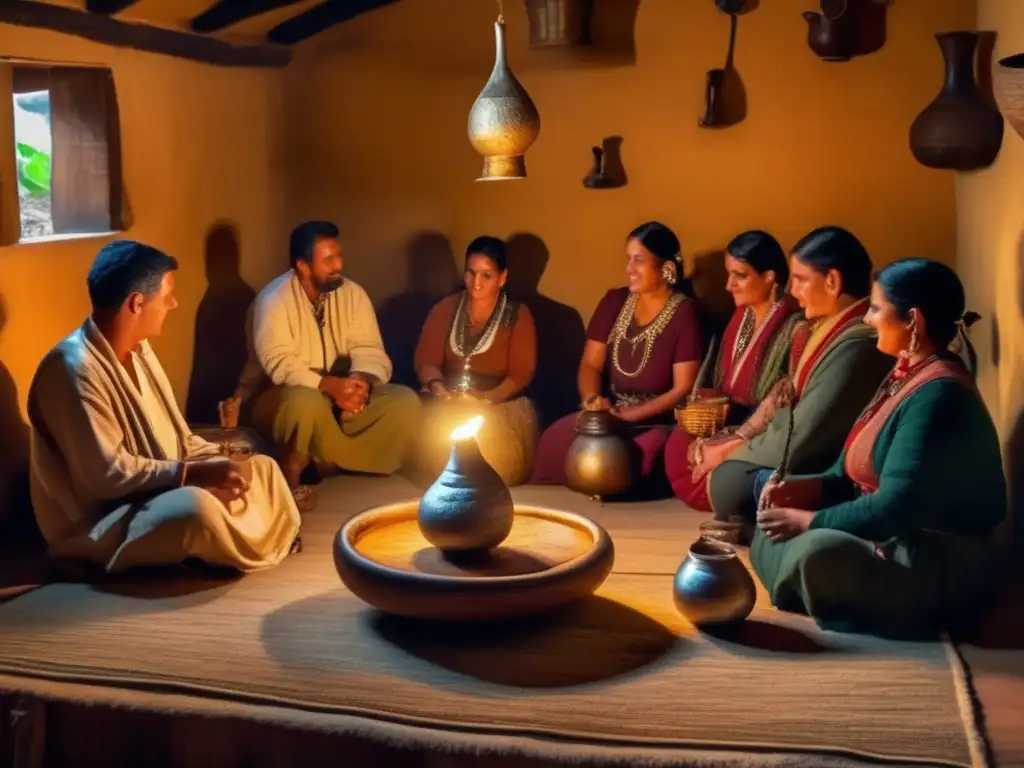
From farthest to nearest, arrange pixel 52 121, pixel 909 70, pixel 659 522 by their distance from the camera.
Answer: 1. pixel 909 70
2. pixel 52 121
3. pixel 659 522

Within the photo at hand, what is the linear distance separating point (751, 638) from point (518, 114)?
1.94 metres

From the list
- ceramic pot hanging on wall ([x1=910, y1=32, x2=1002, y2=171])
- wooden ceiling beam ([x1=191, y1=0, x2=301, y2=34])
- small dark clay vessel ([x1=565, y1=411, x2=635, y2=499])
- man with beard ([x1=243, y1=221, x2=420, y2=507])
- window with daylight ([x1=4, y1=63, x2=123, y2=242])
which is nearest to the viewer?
ceramic pot hanging on wall ([x1=910, y1=32, x2=1002, y2=171])

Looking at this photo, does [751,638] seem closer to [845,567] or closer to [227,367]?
[845,567]

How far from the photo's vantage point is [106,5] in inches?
219

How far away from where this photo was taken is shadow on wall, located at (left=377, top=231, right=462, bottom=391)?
705 centimetres

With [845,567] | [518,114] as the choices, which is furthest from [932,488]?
[518,114]

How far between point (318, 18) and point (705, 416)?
123 inches

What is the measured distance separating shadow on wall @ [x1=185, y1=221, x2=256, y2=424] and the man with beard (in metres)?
0.46

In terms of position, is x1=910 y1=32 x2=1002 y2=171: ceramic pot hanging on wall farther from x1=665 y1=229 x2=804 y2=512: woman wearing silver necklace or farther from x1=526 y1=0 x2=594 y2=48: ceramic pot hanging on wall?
x1=526 y1=0 x2=594 y2=48: ceramic pot hanging on wall

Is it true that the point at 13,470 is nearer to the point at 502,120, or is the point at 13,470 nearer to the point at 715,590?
the point at 502,120

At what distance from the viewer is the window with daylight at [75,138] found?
226 inches

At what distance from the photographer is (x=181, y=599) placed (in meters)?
4.39

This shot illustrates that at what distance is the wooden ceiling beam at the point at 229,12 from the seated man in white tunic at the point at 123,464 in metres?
1.97

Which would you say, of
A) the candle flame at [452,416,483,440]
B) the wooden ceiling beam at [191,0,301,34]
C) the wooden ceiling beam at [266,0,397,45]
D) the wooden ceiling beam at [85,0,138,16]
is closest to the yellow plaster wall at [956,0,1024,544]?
the candle flame at [452,416,483,440]
